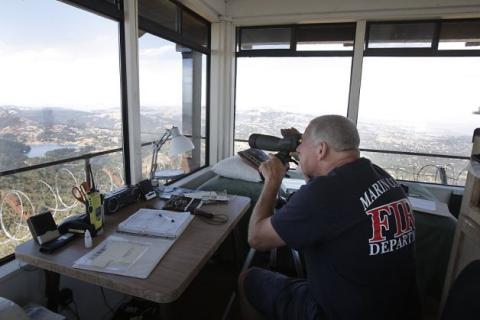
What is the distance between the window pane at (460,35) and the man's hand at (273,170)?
8.41 ft

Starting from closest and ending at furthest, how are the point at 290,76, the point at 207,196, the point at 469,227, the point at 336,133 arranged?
the point at 336,133 → the point at 469,227 → the point at 207,196 → the point at 290,76

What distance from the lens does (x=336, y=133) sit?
1023 mm

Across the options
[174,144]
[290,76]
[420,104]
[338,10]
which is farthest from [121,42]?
[420,104]

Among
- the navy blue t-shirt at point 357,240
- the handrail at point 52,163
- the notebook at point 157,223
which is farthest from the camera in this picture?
the handrail at point 52,163

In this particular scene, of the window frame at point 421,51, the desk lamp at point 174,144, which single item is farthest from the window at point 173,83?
the window frame at point 421,51

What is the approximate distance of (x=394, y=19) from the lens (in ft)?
9.06

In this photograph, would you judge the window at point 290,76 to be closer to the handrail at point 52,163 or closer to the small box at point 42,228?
the handrail at point 52,163

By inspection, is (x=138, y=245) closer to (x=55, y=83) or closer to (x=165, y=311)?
(x=165, y=311)

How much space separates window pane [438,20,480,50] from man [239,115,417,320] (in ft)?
8.36

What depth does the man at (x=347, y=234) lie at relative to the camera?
889 millimetres

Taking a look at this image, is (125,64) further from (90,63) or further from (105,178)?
(105,178)

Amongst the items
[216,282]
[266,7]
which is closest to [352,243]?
[216,282]

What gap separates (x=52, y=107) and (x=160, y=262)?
140 cm

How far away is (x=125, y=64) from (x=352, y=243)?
175 centimetres
